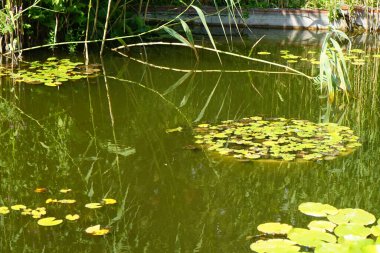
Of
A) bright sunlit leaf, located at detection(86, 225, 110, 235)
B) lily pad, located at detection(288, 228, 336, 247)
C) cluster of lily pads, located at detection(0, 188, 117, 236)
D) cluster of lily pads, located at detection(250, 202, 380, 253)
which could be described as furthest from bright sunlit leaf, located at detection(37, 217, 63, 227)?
lily pad, located at detection(288, 228, 336, 247)

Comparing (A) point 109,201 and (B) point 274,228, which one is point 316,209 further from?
(A) point 109,201

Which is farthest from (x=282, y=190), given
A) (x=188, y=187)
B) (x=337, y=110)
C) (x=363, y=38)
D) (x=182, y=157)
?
(x=363, y=38)

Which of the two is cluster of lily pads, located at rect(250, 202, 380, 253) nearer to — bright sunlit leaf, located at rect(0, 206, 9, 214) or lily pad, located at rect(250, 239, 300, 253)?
lily pad, located at rect(250, 239, 300, 253)

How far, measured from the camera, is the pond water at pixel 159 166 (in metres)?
2.66

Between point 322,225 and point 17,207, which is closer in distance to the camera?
point 322,225

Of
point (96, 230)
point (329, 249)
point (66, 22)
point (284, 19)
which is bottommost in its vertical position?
point (96, 230)

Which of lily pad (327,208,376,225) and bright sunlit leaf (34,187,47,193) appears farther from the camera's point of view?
bright sunlit leaf (34,187,47,193)

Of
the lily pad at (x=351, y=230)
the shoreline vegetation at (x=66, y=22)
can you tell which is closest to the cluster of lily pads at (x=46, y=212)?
the lily pad at (x=351, y=230)

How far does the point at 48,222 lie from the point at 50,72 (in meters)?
3.09

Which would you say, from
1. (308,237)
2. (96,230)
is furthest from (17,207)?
(308,237)

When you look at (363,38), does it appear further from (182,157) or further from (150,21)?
(182,157)

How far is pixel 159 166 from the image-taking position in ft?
11.3

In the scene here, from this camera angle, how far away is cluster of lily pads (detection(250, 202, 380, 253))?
2.28m

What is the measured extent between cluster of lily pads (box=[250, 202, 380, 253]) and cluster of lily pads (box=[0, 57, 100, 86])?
2965mm
